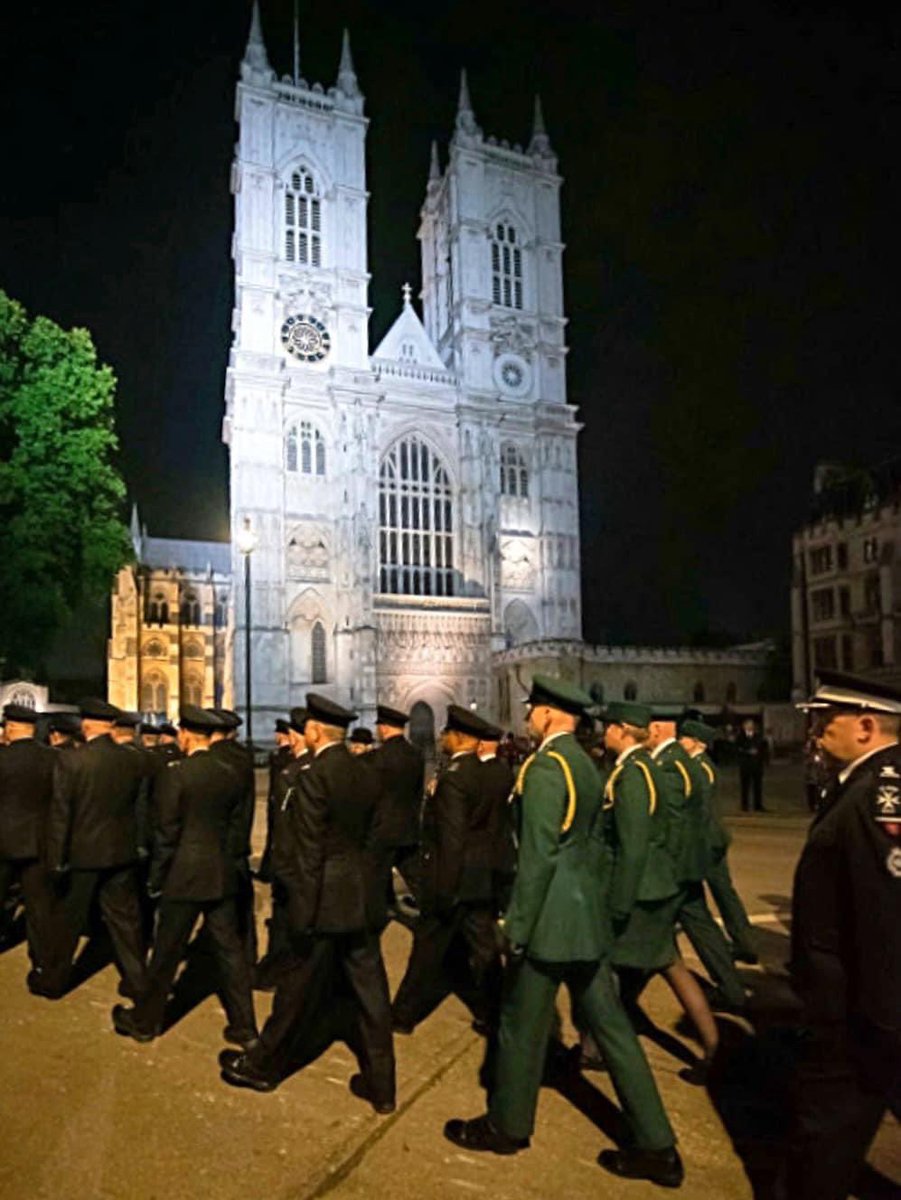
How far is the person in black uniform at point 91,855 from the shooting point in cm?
633

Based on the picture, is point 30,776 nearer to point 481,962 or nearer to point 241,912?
point 241,912

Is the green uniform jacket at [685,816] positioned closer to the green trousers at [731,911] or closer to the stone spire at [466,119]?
the green trousers at [731,911]

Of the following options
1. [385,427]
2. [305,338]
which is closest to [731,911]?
[385,427]

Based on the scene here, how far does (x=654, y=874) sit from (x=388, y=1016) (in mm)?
1620

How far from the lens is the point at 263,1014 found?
607 centimetres

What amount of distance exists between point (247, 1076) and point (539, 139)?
5806 centimetres

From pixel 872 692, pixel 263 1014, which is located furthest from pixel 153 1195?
pixel 872 692

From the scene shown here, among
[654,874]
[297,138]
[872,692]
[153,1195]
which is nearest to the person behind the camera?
[872,692]

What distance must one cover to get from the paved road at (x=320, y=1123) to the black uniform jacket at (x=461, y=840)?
0.83m

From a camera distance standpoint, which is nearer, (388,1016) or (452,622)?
(388,1016)

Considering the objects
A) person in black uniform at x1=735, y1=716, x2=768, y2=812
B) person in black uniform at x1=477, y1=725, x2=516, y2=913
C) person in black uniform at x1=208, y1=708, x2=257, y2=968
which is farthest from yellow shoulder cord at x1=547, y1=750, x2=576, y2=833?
person in black uniform at x1=735, y1=716, x2=768, y2=812

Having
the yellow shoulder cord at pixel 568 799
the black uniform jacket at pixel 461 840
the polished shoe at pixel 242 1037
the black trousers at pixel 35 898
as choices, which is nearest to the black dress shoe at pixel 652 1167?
the yellow shoulder cord at pixel 568 799

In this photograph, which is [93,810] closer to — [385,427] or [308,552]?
[308,552]

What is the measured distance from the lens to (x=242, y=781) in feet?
19.7
